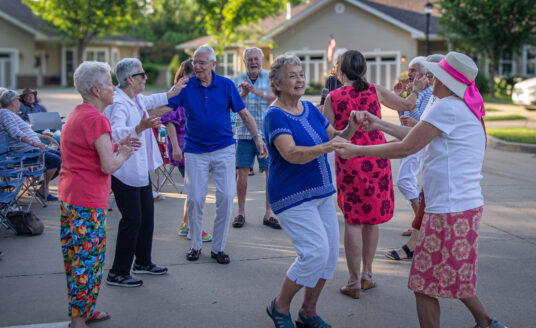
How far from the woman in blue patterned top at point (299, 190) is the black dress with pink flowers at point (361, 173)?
2.07 ft

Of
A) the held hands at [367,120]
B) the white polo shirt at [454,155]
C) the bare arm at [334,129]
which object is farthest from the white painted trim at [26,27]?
the white polo shirt at [454,155]

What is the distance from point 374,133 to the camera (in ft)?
15.3

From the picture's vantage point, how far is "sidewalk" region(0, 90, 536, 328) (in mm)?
4273

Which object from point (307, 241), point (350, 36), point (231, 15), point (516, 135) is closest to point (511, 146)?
point (516, 135)

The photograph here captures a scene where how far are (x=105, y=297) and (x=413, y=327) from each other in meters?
2.50

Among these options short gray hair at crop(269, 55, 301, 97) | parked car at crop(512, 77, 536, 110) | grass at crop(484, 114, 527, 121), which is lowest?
grass at crop(484, 114, 527, 121)

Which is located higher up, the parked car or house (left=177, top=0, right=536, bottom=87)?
house (left=177, top=0, right=536, bottom=87)

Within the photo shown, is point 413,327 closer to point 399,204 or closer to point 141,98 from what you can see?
point 141,98

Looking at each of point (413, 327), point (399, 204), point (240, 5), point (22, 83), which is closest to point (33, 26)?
point (22, 83)

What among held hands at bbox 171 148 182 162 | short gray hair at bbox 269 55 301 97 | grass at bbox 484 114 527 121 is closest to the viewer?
short gray hair at bbox 269 55 301 97

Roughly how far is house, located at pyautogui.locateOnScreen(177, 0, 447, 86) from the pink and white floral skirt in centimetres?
3014

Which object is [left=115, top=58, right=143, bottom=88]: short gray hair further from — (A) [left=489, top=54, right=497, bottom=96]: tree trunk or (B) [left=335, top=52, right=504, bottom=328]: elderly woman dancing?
(A) [left=489, top=54, right=497, bottom=96]: tree trunk

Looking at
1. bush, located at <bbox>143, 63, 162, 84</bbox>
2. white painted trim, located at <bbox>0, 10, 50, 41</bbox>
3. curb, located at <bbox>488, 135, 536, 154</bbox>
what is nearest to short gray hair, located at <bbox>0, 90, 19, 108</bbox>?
curb, located at <bbox>488, 135, 536, 154</bbox>

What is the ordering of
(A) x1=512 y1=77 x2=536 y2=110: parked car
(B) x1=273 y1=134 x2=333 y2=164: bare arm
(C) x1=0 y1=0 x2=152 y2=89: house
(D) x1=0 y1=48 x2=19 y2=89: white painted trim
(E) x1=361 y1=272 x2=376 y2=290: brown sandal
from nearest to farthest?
1. (B) x1=273 y1=134 x2=333 y2=164: bare arm
2. (E) x1=361 y1=272 x2=376 y2=290: brown sandal
3. (A) x1=512 y1=77 x2=536 y2=110: parked car
4. (D) x1=0 y1=48 x2=19 y2=89: white painted trim
5. (C) x1=0 y1=0 x2=152 y2=89: house
